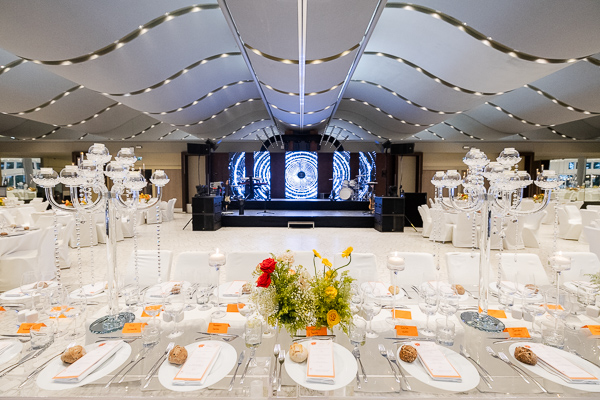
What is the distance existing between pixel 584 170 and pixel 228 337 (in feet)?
70.0

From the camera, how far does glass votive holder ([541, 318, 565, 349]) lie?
5.34 feet

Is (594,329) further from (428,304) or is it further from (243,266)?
(243,266)

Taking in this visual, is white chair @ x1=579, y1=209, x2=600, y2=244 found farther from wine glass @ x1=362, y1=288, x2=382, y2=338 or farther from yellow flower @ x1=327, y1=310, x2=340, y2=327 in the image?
yellow flower @ x1=327, y1=310, x2=340, y2=327

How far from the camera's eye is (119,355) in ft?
4.99

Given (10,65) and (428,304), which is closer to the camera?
(428,304)

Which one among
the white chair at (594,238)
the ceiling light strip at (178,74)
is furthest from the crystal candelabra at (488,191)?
the ceiling light strip at (178,74)

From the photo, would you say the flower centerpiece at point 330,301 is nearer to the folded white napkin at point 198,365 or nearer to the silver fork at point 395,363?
the silver fork at point 395,363

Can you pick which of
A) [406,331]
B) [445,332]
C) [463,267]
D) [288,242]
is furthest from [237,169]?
[445,332]

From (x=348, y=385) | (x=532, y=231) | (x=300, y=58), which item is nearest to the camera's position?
(x=348, y=385)

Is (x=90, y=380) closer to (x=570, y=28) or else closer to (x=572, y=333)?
(x=572, y=333)

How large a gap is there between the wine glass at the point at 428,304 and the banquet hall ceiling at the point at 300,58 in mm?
3513

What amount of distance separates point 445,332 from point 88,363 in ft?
5.74

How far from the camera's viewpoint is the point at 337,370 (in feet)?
4.61

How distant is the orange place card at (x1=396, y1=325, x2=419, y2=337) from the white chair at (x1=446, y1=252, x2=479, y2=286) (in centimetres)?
140
